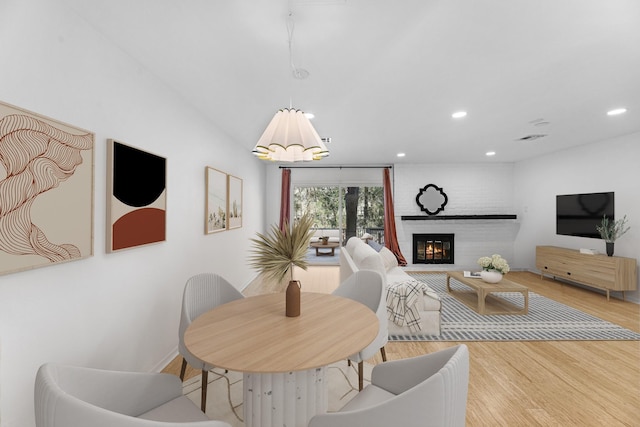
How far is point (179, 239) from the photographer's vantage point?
279cm

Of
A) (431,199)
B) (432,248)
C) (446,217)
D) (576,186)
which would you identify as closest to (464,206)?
(446,217)

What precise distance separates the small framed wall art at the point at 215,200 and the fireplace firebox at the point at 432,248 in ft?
14.9

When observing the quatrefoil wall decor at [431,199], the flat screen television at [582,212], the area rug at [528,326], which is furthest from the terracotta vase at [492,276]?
the quatrefoil wall decor at [431,199]

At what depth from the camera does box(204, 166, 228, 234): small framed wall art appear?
11.1 ft

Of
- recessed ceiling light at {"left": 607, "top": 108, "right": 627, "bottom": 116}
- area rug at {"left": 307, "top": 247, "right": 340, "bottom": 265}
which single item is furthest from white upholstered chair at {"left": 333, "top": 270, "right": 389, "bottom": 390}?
area rug at {"left": 307, "top": 247, "right": 340, "bottom": 265}

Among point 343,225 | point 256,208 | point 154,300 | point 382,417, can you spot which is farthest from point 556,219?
point 154,300

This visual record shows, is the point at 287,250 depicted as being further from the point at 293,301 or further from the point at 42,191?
the point at 42,191

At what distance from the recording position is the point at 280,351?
48.9 inches

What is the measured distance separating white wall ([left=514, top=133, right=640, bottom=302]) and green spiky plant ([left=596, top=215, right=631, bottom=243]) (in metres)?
0.07

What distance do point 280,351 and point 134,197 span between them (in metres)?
1.65

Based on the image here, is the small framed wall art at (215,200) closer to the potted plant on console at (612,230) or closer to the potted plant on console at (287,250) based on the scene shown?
the potted plant on console at (287,250)

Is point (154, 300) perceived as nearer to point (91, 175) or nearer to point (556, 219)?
point (91, 175)

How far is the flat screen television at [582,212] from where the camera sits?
4574 mm

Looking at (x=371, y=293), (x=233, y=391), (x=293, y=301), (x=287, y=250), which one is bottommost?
(x=233, y=391)
